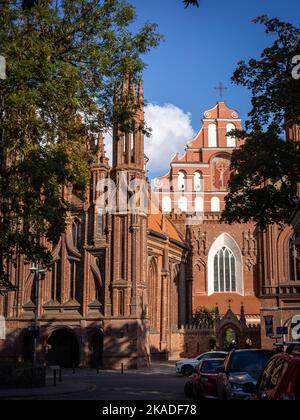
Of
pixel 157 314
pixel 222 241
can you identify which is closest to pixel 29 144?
pixel 157 314

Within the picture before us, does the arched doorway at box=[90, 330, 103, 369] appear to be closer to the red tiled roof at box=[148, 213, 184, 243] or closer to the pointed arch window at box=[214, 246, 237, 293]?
the red tiled roof at box=[148, 213, 184, 243]

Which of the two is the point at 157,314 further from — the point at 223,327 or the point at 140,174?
the point at 140,174

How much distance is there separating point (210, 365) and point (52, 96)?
9231 mm

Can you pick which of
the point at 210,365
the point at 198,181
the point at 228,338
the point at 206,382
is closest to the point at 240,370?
the point at 206,382

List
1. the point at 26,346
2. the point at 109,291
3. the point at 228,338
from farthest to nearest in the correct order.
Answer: the point at 228,338
the point at 26,346
the point at 109,291

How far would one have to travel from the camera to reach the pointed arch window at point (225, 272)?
57375 millimetres

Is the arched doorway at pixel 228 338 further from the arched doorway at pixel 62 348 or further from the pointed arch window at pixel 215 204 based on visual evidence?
the pointed arch window at pixel 215 204

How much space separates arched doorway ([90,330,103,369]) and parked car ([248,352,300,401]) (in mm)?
34579

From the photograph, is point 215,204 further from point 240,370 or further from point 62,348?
point 240,370

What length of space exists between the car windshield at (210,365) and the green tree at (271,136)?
5.62 metres

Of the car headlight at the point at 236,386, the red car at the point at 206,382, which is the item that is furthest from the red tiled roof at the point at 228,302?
the car headlight at the point at 236,386

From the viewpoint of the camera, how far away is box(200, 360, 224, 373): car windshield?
1748 centimetres

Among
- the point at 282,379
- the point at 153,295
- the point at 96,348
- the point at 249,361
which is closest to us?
the point at 282,379

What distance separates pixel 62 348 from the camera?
43719 mm
